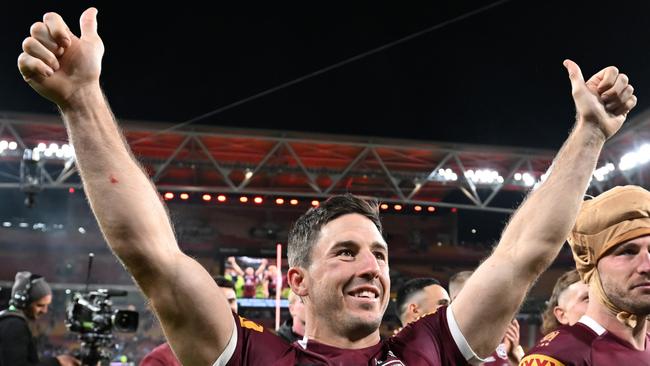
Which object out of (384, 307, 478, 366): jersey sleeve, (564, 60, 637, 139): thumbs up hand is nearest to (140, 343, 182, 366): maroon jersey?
(384, 307, 478, 366): jersey sleeve

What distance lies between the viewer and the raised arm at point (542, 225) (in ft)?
6.47

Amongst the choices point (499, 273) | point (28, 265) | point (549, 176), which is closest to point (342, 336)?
point (499, 273)

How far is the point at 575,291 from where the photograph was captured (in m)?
3.73

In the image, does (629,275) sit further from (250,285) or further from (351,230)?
(250,285)

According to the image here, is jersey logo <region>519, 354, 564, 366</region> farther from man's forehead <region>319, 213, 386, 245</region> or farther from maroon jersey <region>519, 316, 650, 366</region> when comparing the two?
man's forehead <region>319, 213, 386, 245</region>

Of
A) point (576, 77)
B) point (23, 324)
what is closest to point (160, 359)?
point (23, 324)

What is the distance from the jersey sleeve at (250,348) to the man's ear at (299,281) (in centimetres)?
19

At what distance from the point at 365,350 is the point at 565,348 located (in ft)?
2.77

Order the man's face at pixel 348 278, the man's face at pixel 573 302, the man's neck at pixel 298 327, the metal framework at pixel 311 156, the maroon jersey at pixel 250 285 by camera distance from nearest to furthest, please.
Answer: the man's face at pixel 348 278 < the man's face at pixel 573 302 < the man's neck at pixel 298 327 < the metal framework at pixel 311 156 < the maroon jersey at pixel 250 285

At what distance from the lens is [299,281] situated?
7.01ft

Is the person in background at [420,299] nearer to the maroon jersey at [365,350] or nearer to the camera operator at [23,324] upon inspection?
the camera operator at [23,324]

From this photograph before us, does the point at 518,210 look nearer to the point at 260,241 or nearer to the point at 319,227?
the point at 319,227

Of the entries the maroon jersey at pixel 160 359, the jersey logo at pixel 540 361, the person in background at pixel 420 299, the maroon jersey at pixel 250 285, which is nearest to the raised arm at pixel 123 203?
the jersey logo at pixel 540 361

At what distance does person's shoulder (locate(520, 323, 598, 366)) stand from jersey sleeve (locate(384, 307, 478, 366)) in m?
0.51
